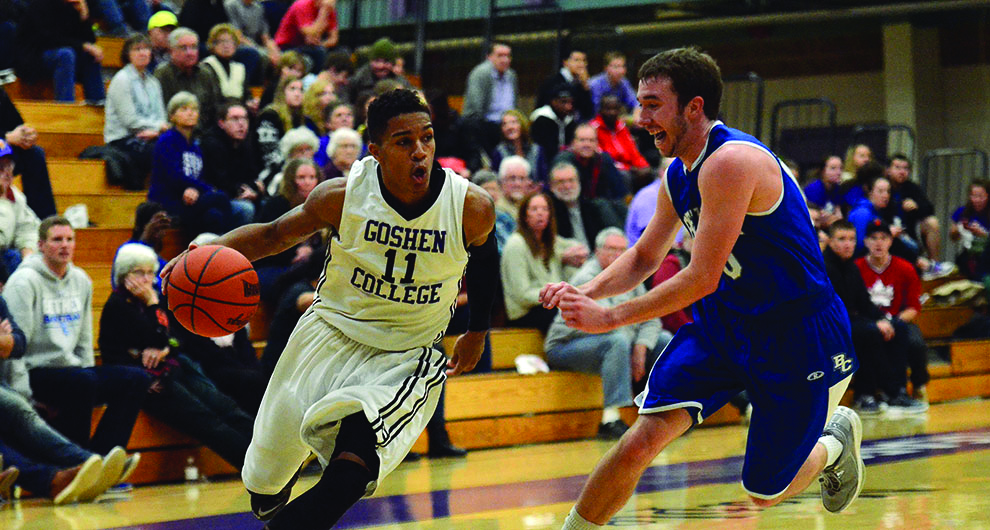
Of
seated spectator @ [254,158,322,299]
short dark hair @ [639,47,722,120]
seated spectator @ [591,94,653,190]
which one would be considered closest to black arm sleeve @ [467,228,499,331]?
short dark hair @ [639,47,722,120]

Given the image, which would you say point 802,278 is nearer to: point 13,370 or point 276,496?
point 276,496

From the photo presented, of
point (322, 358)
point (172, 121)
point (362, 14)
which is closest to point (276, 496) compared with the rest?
point (322, 358)

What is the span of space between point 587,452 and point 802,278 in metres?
4.20

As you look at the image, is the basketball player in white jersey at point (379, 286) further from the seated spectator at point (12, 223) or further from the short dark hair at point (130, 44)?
the short dark hair at point (130, 44)

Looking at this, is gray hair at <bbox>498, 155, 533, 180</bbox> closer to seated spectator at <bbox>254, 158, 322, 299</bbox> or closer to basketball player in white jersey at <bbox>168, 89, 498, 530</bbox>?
seated spectator at <bbox>254, 158, 322, 299</bbox>

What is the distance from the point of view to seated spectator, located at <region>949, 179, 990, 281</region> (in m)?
12.6

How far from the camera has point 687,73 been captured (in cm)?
396

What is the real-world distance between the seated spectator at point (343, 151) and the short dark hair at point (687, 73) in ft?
16.5

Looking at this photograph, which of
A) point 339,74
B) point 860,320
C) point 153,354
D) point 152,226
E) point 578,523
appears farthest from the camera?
point 339,74

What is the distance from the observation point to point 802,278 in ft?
13.2

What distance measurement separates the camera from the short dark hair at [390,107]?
4172mm

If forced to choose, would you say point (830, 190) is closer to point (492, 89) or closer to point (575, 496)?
point (492, 89)

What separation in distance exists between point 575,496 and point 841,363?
7.60 ft

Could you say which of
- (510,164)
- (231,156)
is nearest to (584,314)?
(231,156)
